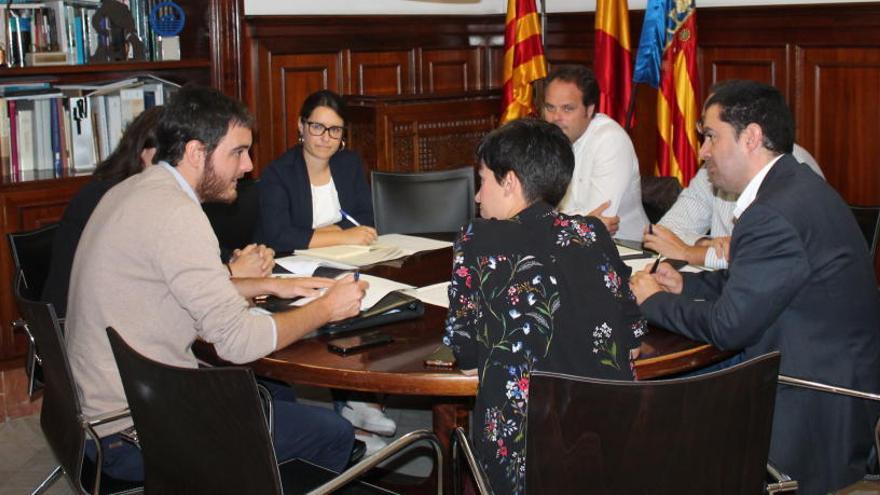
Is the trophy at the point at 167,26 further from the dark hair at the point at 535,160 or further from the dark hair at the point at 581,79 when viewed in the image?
the dark hair at the point at 535,160

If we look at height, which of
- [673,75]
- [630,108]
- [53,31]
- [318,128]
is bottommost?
[318,128]

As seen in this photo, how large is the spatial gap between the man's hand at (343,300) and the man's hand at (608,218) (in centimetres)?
109

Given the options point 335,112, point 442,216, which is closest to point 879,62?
point 442,216

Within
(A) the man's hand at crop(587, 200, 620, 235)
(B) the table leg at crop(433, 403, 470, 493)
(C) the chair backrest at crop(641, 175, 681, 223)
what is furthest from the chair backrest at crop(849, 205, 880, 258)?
(B) the table leg at crop(433, 403, 470, 493)

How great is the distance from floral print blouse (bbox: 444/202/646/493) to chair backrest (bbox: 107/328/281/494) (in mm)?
440

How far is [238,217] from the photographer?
3.94 m

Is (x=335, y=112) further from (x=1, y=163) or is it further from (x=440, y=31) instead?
(x=440, y=31)

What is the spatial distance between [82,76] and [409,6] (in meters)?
1.84

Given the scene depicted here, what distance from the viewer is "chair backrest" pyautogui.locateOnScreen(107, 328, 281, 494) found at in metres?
1.96

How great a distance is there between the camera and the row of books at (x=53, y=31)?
4512 millimetres

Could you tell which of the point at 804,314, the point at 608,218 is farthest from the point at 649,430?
the point at 608,218

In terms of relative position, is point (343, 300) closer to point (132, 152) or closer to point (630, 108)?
point (132, 152)

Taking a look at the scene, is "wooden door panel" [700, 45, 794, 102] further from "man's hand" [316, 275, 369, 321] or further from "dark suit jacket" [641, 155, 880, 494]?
"man's hand" [316, 275, 369, 321]

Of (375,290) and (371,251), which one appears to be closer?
(375,290)
